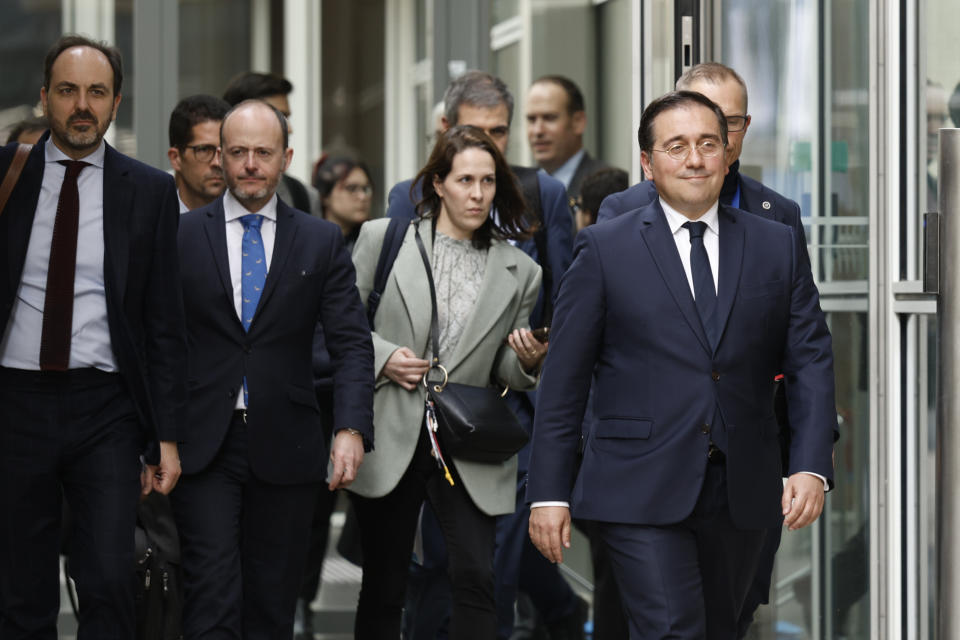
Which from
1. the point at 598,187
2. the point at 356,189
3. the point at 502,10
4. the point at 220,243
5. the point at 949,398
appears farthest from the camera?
the point at 502,10

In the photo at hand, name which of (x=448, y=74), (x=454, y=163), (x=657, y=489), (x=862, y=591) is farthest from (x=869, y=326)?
(x=448, y=74)

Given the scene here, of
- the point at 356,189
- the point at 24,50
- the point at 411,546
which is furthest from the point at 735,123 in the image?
the point at 24,50

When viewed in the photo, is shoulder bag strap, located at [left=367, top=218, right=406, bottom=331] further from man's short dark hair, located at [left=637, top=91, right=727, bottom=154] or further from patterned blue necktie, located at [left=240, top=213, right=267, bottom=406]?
man's short dark hair, located at [left=637, top=91, right=727, bottom=154]

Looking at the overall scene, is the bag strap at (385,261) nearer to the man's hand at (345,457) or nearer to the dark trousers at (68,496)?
the man's hand at (345,457)

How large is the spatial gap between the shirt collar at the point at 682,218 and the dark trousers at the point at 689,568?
2.13 feet

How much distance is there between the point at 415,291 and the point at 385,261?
187 millimetres

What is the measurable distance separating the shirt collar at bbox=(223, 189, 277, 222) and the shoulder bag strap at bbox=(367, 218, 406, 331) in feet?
1.73

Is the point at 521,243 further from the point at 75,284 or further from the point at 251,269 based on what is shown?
the point at 75,284

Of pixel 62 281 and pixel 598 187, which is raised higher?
pixel 598 187

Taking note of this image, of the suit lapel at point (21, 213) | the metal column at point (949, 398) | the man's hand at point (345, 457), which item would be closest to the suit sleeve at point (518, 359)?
the man's hand at point (345, 457)

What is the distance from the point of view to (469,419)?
234 inches

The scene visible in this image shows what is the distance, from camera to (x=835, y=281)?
261 inches

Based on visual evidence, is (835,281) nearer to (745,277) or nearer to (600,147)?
(745,277)

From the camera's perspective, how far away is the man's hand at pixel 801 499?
4.55 meters
